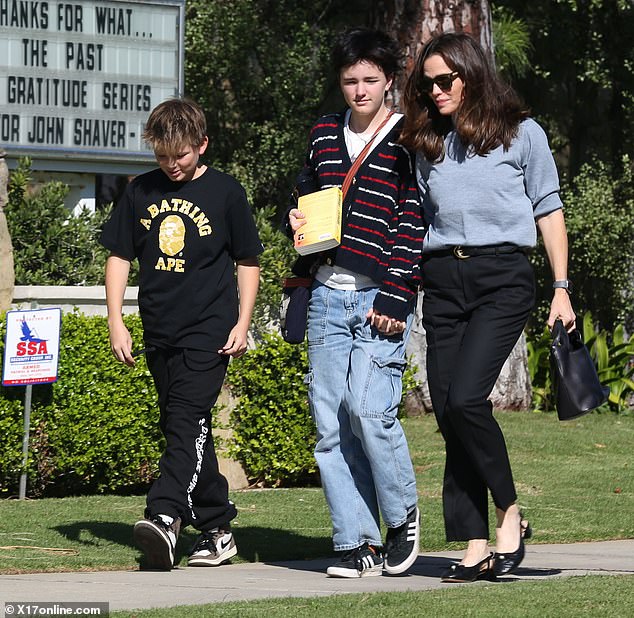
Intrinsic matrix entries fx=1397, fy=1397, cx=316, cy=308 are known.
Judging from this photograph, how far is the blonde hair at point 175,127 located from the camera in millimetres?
5898

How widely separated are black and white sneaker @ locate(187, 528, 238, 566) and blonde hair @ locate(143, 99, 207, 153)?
1669 millimetres

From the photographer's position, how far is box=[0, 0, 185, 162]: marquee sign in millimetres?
12242

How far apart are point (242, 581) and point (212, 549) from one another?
1.91 feet

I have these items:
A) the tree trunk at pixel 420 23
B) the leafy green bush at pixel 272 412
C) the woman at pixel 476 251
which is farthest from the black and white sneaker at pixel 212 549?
the tree trunk at pixel 420 23

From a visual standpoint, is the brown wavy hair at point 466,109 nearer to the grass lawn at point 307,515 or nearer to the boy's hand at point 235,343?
the boy's hand at point 235,343

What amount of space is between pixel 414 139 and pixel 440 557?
1.99 meters

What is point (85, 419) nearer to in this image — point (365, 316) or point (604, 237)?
point (365, 316)

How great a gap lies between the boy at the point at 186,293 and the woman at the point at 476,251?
0.97 meters

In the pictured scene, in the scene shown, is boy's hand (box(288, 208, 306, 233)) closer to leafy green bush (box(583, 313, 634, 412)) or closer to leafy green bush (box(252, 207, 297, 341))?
leafy green bush (box(252, 207, 297, 341))

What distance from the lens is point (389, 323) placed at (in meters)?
5.45

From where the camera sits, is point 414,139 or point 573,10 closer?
point 414,139

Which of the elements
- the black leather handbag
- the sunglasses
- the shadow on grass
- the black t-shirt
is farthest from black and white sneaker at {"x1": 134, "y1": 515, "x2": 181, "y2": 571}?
the sunglasses

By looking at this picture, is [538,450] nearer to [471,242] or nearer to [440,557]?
[440,557]

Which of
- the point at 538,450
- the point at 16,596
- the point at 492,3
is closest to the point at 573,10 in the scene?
the point at 492,3
